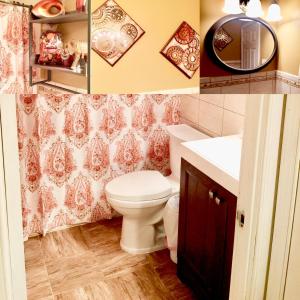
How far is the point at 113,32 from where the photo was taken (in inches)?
18.8

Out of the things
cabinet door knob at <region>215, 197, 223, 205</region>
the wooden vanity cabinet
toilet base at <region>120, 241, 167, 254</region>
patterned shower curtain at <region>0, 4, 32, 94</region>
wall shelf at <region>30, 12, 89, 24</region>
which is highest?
wall shelf at <region>30, 12, 89, 24</region>

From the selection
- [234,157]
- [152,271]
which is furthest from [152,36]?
[152,271]

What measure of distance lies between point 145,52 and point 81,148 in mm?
2244

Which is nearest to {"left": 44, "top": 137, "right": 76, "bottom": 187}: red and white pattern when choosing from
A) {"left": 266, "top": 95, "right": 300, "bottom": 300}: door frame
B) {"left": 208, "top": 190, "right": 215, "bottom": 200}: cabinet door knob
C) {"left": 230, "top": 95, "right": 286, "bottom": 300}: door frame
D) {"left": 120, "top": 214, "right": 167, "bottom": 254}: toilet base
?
{"left": 120, "top": 214, "right": 167, "bottom": 254}: toilet base

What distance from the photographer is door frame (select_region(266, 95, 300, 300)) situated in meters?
1.09

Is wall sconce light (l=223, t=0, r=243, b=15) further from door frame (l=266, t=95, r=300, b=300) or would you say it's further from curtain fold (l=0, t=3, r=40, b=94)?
door frame (l=266, t=95, r=300, b=300)

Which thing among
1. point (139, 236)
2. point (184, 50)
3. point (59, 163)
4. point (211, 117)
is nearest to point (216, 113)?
point (211, 117)

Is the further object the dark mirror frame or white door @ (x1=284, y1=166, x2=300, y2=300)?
white door @ (x1=284, y1=166, x2=300, y2=300)

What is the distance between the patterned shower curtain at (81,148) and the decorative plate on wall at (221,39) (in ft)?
6.49

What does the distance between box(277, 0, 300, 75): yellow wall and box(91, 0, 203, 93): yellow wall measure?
5.2 inches

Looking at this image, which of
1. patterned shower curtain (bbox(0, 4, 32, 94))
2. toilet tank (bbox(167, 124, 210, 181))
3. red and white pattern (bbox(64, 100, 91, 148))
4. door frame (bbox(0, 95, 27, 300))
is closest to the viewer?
patterned shower curtain (bbox(0, 4, 32, 94))

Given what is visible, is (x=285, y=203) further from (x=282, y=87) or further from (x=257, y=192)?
(x=282, y=87)

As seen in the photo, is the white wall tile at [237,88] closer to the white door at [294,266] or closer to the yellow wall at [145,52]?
the yellow wall at [145,52]

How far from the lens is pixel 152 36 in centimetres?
48
